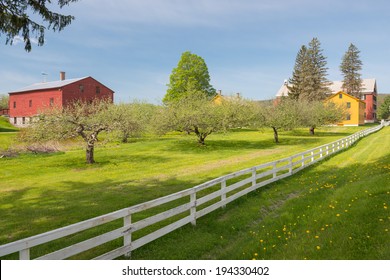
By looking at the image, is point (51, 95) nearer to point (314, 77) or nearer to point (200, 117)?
point (200, 117)

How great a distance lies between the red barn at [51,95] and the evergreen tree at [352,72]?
5840 cm

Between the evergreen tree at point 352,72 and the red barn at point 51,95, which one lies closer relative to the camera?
the red barn at point 51,95

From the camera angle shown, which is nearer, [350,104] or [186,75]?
[186,75]

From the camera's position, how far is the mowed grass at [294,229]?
6.07 m

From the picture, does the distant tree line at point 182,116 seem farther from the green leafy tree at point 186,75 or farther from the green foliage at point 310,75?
the green foliage at point 310,75

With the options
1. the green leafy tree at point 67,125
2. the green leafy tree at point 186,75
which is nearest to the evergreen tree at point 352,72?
the green leafy tree at point 186,75

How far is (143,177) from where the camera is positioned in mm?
16672

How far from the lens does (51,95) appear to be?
4884cm

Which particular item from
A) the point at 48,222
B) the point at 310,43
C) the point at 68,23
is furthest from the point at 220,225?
the point at 310,43

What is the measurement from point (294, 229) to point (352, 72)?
3274 inches

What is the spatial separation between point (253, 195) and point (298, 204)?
221 cm

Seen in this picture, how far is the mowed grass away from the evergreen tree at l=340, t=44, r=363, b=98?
75.5 m

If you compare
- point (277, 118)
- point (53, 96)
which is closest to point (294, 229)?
point (277, 118)

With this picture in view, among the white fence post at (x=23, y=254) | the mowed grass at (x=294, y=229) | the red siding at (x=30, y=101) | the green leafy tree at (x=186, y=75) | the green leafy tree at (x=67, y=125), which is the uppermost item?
the green leafy tree at (x=186, y=75)
